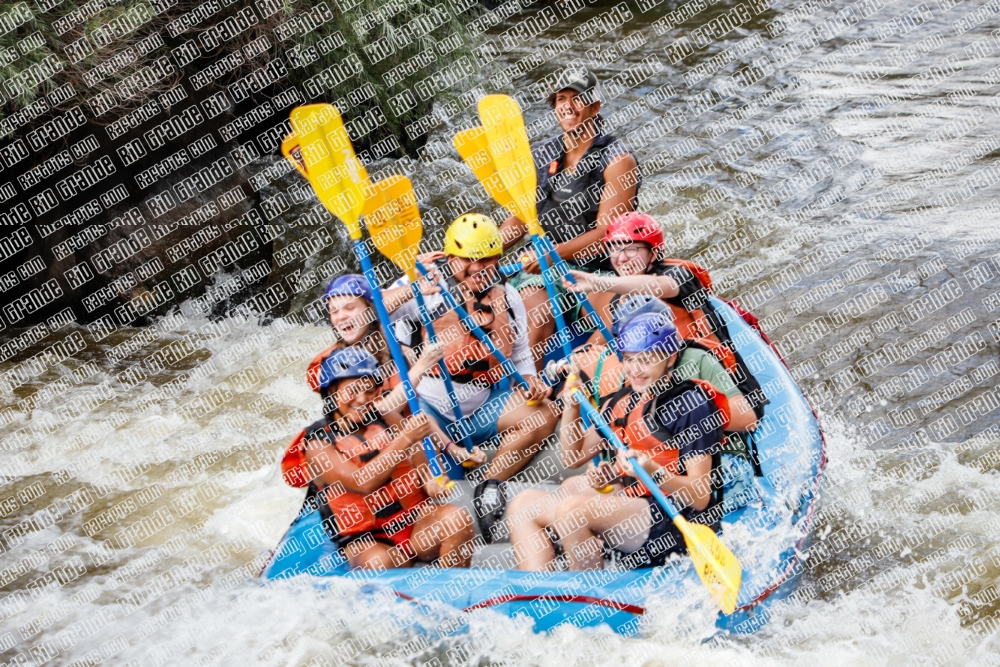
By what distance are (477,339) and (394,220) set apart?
0.61 meters

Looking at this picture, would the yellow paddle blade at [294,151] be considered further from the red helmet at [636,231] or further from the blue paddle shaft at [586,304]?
the red helmet at [636,231]

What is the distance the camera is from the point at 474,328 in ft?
12.9

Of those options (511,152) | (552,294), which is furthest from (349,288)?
(511,152)

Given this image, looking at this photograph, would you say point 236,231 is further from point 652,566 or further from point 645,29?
point 645,29

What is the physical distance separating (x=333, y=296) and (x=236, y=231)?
3.55 m

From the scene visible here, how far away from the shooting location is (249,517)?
478 cm

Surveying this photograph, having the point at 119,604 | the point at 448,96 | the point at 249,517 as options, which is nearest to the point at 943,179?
the point at 448,96

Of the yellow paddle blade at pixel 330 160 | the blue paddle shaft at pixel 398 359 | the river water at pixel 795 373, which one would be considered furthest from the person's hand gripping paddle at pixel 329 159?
the river water at pixel 795 373

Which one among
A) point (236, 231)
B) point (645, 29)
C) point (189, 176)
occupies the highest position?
point (645, 29)

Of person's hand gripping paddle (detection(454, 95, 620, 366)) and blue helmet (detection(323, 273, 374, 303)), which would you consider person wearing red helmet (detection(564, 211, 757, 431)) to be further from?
blue helmet (detection(323, 273, 374, 303))

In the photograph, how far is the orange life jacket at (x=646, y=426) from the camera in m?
3.07

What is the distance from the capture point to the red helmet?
149 inches

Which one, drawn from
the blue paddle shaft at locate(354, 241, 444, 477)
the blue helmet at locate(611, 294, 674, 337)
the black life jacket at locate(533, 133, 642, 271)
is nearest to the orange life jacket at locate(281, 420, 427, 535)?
the blue paddle shaft at locate(354, 241, 444, 477)

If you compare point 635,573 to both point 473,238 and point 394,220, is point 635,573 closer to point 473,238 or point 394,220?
point 473,238
